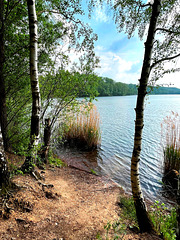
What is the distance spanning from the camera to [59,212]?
283 centimetres

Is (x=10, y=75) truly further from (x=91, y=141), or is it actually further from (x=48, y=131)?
(x=91, y=141)

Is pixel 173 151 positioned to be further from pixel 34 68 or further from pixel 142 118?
pixel 34 68

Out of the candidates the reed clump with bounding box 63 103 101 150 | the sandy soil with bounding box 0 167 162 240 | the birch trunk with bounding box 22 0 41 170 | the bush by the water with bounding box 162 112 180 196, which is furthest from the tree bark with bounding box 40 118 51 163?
the bush by the water with bounding box 162 112 180 196

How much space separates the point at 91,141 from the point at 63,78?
4315mm

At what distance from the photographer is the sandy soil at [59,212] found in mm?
2197

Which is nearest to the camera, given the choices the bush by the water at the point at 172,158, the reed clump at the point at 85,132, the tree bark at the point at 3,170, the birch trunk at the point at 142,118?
the birch trunk at the point at 142,118

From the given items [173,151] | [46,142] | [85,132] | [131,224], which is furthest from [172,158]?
[46,142]

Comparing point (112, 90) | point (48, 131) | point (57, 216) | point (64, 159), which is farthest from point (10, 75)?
point (112, 90)

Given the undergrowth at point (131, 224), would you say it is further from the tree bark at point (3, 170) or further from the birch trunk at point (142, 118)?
the tree bark at point (3, 170)

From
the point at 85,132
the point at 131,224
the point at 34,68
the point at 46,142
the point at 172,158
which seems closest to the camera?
the point at 131,224

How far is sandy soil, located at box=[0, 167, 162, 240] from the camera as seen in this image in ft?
7.21

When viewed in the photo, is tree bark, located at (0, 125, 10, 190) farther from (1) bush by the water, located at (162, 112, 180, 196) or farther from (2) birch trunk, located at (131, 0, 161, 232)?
(1) bush by the water, located at (162, 112, 180, 196)

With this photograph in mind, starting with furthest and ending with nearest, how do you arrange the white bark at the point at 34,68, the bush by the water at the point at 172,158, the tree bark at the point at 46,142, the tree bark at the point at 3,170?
the bush by the water at the point at 172,158 → the tree bark at the point at 46,142 → the white bark at the point at 34,68 → the tree bark at the point at 3,170

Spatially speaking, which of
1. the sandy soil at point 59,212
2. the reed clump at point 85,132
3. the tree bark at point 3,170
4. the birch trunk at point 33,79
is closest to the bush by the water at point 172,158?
the sandy soil at point 59,212
